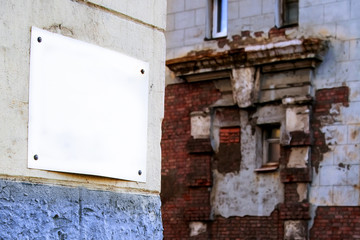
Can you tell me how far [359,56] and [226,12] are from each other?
115 inches

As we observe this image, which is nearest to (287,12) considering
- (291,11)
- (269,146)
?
(291,11)

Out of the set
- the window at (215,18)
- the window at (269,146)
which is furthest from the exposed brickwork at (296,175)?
the window at (215,18)

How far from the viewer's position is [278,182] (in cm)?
1484

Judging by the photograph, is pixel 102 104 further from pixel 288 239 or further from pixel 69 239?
pixel 288 239

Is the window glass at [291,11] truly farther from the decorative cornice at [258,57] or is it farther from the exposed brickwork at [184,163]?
the exposed brickwork at [184,163]

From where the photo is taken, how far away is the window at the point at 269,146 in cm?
1514

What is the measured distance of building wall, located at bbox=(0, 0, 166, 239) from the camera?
3.20 meters

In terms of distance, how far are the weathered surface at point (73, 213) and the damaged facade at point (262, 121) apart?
405 inches

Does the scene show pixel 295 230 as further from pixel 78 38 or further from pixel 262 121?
pixel 78 38

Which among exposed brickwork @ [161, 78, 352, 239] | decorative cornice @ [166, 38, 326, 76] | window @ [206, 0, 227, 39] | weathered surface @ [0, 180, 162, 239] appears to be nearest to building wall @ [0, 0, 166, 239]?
weathered surface @ [0, 180, 162, 239]

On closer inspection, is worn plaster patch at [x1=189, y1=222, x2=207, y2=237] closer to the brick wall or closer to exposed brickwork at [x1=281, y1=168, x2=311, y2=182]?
the brick wall

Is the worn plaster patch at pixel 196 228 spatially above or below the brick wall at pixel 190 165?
below

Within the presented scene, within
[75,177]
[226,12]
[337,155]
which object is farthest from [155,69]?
[226,12]

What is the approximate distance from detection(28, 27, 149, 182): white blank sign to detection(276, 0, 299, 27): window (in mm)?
11391
